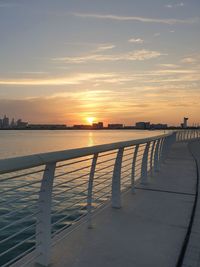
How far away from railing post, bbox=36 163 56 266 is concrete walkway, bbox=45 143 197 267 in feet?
0.56

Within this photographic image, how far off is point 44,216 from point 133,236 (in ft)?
5.16

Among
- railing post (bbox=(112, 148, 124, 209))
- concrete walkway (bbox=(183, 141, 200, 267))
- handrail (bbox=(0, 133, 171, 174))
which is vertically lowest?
concrete walkway (bbox=(183, 141, 200, 267))

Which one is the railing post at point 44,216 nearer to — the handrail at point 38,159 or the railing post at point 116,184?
the handrail at point 38,159

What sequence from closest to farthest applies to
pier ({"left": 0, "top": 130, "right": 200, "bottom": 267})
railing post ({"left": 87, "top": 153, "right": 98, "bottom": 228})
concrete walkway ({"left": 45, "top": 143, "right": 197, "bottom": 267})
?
pier ({"left": 0, "top": 130, "right": 200, "bottom": 267})
concrete walkway ({"left": 45, "top": 143, "right": 197, "bottom": 267})
railing post ({"left": 87, "top": 153, "right": 98, "bottom": 228})

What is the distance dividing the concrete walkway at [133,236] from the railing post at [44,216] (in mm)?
169

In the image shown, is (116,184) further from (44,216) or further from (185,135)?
(185,135)

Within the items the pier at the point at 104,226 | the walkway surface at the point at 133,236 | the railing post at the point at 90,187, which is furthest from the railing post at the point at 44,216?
the railing post at the point at 90,187

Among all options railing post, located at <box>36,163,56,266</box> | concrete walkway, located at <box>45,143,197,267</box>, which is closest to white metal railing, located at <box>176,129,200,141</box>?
concrete walkway, located at <box>45,143,197,267</box>

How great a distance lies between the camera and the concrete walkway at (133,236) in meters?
3.70

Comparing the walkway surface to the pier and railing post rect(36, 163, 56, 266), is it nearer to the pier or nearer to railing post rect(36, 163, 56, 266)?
the pier

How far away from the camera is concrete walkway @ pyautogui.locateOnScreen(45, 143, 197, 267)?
3695mm

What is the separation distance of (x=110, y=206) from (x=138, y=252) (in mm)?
2226

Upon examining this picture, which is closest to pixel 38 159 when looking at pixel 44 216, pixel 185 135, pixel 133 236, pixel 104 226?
pixel 44 216

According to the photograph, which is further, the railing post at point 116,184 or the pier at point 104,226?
the railing post at point 116,184
